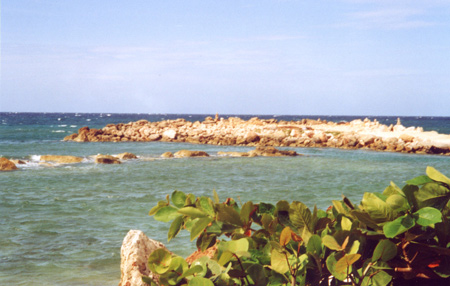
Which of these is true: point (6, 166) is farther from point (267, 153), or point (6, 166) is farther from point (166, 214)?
point (166, 214)

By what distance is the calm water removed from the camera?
627 cm

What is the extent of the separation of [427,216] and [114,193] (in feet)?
39.1

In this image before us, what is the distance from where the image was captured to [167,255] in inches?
51.3

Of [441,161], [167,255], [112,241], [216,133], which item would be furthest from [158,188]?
[216,133]

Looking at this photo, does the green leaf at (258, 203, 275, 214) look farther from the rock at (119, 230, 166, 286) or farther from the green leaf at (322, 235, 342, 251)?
the rock at (119, 230, 166, 286)

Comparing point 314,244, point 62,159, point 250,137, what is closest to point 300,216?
point 314,244

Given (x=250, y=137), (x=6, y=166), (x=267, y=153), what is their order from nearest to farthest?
(x=6, y=166) < (x=267, y=153) < (x=250, y=137)

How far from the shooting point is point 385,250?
122cm

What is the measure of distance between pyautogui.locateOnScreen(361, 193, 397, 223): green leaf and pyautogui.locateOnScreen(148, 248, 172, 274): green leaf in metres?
0.56

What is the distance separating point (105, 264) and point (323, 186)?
940 cm

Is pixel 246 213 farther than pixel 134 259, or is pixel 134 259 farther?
pixel 134 259

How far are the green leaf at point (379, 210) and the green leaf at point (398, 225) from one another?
0.11 ft

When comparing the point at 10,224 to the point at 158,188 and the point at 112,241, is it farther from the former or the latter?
the point at 158,188

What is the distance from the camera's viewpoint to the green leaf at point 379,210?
120 cm
